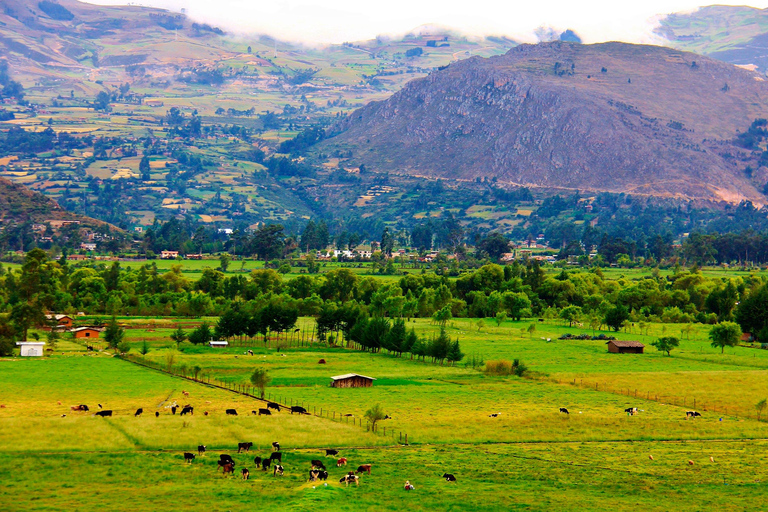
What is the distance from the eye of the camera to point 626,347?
360 ft

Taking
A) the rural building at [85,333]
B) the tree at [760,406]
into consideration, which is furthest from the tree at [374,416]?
the rural building at [85,333]

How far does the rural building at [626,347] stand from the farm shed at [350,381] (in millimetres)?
40594

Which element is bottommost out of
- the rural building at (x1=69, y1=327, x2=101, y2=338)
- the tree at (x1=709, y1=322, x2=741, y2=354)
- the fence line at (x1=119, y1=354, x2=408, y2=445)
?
the fence line at (x1=119, y1=354, x2=408, y2=445)

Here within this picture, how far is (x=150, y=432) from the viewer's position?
192ft

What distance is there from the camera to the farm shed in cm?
8331

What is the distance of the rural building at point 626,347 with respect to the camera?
10981 centimetres

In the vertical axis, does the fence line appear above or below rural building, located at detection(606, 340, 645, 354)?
below

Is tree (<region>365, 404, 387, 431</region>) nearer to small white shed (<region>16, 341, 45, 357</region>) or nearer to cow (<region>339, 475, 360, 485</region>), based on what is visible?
cow (<region>339, 475, 360, 485</region>)

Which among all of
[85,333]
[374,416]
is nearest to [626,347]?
[374,416]

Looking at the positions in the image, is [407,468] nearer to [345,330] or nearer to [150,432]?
[150,432]

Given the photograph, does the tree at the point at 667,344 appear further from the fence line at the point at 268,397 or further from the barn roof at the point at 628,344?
the fence line at the point at 268,397

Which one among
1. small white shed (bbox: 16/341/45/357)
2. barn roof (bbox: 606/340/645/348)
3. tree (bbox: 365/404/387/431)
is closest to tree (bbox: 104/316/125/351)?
small white shed (bbox: 16/341/45/357)

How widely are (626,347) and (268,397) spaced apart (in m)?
53.7

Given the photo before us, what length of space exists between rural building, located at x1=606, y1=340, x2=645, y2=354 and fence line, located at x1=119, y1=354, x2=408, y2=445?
51.8 m
